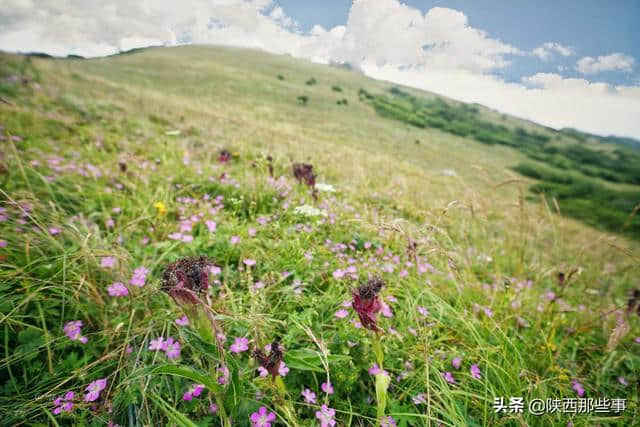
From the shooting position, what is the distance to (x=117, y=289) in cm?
205

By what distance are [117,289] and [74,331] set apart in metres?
0.35

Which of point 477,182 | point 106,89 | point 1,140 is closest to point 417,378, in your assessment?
point 1,140

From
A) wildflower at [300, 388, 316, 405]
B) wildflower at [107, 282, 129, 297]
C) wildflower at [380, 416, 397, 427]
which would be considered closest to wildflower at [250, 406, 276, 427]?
wildflower at [300, 388, 316, 405]

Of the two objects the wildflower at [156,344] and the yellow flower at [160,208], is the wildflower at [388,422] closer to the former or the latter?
the wildflower at [156,344]

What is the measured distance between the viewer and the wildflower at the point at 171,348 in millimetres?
1689

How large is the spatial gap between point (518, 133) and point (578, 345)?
59.6 metres

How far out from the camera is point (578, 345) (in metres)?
2.92

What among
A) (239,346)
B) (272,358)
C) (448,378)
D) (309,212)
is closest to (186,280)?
(272,358)

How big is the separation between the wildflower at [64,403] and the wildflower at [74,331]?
0.34m

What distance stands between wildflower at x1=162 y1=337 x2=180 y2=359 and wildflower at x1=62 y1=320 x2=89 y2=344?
1.65 feet

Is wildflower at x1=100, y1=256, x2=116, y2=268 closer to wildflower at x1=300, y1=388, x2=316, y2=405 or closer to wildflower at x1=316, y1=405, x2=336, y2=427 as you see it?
wildflower at x1=300, y1=388, x2=316, y2=405

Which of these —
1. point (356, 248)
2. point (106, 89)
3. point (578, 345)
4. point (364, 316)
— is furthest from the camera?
point (106, 89)

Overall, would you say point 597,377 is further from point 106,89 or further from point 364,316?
point 106,89

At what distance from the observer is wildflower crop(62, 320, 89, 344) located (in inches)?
67.7
